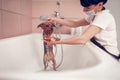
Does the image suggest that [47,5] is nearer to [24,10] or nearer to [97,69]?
[24,10]

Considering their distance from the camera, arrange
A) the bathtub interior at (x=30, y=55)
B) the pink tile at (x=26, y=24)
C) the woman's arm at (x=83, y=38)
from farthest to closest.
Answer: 1. the pink tile at (x=26, y=24)
2. the bathtub interior at (x=30, y=55)
3. the woman's arm at (x=83, y=38)

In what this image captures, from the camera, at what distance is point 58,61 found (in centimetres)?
198

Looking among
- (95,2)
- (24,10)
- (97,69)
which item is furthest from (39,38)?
(97,69)

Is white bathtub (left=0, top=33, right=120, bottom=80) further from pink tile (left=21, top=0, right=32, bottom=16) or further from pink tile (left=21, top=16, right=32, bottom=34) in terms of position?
pink tile (left=21, top=0, right=32, bottom=16)

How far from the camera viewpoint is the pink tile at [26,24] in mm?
2280

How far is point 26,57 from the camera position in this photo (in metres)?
1.83

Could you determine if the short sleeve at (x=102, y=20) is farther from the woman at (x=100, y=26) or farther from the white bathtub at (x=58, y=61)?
the white bathtub at (x=58, y=61)

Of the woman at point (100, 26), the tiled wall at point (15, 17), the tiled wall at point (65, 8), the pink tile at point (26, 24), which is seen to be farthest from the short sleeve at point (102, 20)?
the tiled wall at point (65, 8)

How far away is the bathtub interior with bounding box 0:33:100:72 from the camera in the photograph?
1.38 meters

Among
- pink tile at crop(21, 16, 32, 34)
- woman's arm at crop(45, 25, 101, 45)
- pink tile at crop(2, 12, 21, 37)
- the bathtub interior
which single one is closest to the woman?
woman's arm at crop(45, 25, 101, 45)

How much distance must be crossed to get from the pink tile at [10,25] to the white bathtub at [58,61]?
0.14m

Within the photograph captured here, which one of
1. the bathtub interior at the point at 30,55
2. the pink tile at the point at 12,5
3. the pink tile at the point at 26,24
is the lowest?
the bathtub interior at the point at 30,55

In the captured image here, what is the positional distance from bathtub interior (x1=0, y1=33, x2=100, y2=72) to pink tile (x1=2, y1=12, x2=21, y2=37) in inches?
5.3

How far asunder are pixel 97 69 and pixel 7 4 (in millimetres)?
1321
